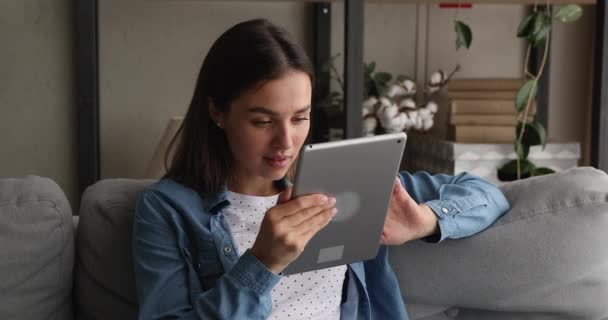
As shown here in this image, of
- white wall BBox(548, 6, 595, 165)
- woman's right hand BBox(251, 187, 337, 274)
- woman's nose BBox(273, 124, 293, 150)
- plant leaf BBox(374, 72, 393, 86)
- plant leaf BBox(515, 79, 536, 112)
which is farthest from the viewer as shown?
white wall BBox(548, 6, 595, 165)

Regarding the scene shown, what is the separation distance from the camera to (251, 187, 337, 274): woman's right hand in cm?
104

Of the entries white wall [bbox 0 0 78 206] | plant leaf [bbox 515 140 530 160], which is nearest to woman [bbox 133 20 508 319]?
plant leaf [bbox 515 140 530 160]

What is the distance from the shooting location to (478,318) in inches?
56.8

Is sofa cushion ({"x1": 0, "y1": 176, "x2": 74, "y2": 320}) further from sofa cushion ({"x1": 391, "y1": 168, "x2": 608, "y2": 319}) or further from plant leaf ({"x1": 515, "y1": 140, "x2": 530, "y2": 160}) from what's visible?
plant leaf ({"x1": 515, "y1": 140, "x2": 530, "y2": 160})

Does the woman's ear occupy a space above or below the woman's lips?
above

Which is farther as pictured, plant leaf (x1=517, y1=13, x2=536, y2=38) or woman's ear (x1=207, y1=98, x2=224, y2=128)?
plant leaf (x1=517, y1=13, x2=536, y2=38)

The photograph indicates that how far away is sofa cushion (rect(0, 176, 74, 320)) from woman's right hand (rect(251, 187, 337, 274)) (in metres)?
0.41

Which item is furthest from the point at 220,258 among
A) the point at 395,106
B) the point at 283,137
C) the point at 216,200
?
the point at 395,106

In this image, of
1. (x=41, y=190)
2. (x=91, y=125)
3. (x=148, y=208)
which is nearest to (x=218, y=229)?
(x=148, y=208)

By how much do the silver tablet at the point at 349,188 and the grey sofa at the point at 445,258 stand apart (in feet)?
0.81

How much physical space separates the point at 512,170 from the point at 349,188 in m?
1.52

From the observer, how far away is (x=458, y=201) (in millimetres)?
1374

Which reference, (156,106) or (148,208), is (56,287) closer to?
(148,208)

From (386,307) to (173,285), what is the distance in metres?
0.41
